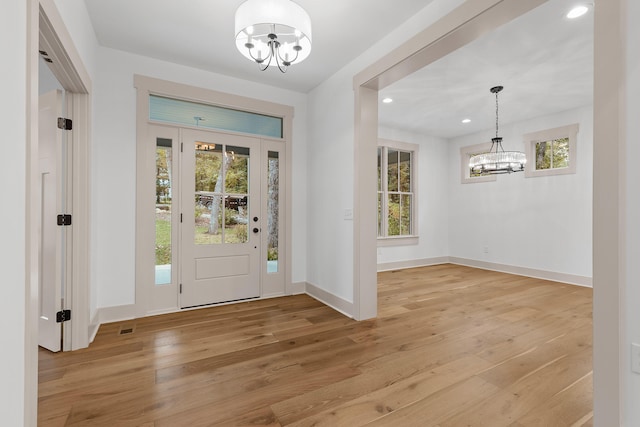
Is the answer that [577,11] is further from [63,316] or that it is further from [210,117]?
[63,316]

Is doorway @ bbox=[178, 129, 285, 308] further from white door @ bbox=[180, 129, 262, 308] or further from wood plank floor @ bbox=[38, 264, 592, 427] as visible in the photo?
wood plank floor @ bbox=[38, 264, 592, 427]

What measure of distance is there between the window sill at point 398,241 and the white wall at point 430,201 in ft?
0.26

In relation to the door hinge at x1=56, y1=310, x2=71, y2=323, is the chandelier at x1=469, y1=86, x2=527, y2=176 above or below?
above

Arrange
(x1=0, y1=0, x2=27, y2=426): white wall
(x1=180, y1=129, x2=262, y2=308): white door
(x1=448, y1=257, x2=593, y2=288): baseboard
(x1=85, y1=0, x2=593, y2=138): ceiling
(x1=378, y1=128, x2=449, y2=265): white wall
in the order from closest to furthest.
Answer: (x1=0, y1=0, x2=27, y2=426): white wall → (x1=85, y1=0, x2=593, y2=138): ceiling → (x1=180, y1=129, x2=262, y2=308): white door → (x1=448, y1=257, x2=593, y2=288): baseboard → (x1=378, y1=128, x2=449, y2=265): white wall

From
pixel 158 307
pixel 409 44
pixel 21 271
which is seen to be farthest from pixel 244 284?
pixel 409 44

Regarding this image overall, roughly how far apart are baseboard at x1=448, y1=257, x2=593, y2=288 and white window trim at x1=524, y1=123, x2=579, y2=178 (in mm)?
1713

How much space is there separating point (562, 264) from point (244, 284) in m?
5.18

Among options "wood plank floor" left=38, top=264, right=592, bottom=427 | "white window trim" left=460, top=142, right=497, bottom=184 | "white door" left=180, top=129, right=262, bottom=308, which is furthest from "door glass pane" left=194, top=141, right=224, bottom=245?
"white window trim" left=460, top=142, right=497, bottom=184

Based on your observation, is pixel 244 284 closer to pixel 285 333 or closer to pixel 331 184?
pixel 285 333

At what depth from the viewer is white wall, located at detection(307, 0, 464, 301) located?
335cm

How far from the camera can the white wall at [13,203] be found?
3.55 feet

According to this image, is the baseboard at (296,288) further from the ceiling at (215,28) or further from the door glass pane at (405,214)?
the door glass pane at (405,214)

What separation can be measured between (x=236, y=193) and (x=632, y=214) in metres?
3.51

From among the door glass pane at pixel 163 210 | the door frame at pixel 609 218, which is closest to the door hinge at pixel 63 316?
the door glass pane at pixel 163 210
